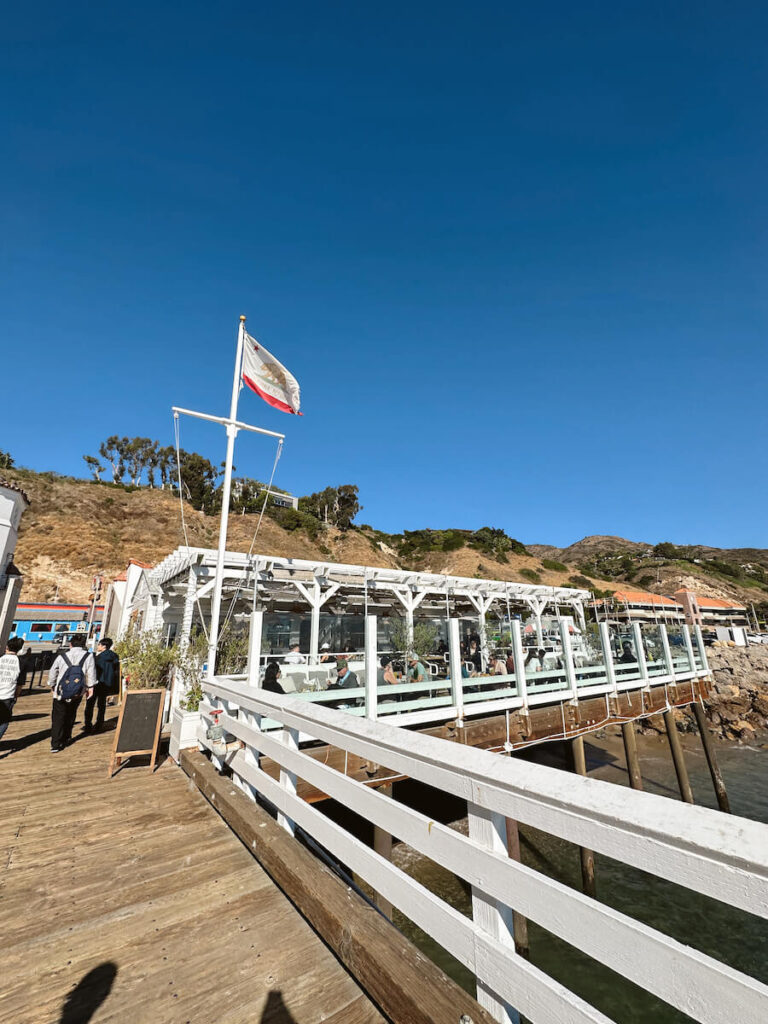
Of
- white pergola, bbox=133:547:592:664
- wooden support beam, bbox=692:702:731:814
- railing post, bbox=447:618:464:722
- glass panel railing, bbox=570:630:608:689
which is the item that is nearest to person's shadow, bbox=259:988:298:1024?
railing post, bbox=447:618:464:722

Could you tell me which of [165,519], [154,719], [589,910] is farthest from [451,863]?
[165,519]

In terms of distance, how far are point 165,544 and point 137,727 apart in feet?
122

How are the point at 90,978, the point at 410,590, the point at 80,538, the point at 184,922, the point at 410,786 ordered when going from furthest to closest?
the point at 80,538, the point at 410,590, the point at 410,786, the point at 184,922, the point at 90,978

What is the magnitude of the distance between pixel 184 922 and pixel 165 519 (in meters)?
44.7

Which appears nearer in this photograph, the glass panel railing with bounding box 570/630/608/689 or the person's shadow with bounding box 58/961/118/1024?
the person's shadow with bounding box 58/961/118/1024

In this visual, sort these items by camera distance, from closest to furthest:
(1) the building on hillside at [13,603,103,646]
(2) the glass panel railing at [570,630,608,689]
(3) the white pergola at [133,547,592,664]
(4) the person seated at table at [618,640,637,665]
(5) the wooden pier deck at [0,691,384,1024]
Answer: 1. (5) the wooden pier deck at [0,691,384,1024]
2. (2) the glass panel railing at [570,630,608,689]
3. (3) the white pergola at [133,547,592,664]
4. (4) the person seated at table at [618,640,637,665]
5. (1) the building on hillside at [13,603,103,646]

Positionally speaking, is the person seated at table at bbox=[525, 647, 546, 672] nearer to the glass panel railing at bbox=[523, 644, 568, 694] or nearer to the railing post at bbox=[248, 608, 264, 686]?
the glass panel railing at bbox=[523, 644, 568, 694]

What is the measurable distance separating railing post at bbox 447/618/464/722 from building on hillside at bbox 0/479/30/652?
1431 cm

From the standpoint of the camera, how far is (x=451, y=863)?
1596mm

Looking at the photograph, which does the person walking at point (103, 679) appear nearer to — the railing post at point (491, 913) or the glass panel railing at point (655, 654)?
the railing post at point (491, 913)

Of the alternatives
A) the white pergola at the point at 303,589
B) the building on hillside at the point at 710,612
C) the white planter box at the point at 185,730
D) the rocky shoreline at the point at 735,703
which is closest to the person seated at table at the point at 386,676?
the white pergola at the point at 303,589

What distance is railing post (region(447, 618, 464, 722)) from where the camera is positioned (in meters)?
6.78

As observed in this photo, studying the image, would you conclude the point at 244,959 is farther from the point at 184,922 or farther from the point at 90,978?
the point at 90,978

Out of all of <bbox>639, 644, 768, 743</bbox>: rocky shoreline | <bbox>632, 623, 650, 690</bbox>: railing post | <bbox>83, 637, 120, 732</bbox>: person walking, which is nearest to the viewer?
<bbox>83, 637, 120, 732</bbox>: person walking
